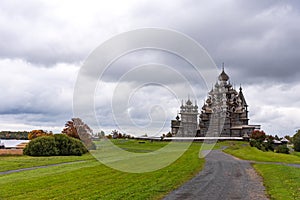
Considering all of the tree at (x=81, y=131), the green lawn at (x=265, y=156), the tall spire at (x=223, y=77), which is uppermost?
the tall spire at (x=223, y=77)

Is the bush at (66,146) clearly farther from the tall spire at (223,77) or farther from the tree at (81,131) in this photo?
the tall spire at (223,77)

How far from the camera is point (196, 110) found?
138 m

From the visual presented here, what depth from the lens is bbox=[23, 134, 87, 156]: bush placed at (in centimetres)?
6016

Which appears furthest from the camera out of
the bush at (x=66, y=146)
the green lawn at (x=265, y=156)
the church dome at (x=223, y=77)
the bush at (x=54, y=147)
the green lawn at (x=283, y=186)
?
the church dome at (x=223, y=77)

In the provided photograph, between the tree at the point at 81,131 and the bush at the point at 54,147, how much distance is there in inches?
211

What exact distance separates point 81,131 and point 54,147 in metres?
21.4

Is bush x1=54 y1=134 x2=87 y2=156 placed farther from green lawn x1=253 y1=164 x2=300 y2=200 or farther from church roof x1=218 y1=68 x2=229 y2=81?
church roof x1=218 y1=68 x2=229 y2=81

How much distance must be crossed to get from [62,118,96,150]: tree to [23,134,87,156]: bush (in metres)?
5.36

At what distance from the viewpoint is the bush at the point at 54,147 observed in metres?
60.2

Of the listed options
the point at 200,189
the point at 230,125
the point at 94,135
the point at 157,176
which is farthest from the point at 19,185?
the point at 230,125

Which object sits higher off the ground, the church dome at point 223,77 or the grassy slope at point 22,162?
the church dome at point 223,77

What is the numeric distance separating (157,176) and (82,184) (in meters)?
5.92

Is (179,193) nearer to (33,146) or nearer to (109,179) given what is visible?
(109,179)

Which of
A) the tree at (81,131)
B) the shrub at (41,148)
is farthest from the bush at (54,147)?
the tree at (81,131)
